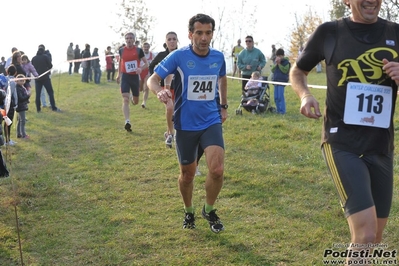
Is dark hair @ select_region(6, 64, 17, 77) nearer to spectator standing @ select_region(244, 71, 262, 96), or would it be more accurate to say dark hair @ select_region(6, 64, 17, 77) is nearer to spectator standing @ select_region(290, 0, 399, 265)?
spectator standing @ select_region(244, 71, 262, 96)

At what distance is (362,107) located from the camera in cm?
363

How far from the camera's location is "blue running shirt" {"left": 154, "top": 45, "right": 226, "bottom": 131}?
18.9 feet

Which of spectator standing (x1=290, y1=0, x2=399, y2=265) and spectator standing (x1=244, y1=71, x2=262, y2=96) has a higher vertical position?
spectator standing (x1=290, y1=0, x2=399, y2=265)

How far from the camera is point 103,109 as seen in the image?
1886cm

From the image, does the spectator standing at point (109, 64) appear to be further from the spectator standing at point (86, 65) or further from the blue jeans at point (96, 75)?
the spectator standing at point (86, 65)

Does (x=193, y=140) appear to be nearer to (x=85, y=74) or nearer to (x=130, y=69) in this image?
(x=130, y=69)

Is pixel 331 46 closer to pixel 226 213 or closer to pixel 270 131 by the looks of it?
pixel 226 213

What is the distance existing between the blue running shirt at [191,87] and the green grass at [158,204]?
1127mm

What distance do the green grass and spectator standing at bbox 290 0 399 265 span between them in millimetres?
1594

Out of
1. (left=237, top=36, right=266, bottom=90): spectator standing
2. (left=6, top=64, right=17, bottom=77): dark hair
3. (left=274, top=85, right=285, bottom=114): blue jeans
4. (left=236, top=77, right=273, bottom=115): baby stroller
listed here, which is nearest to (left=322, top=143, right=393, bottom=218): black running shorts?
(left=6, top=64, right=17, bottom=77): dark hair

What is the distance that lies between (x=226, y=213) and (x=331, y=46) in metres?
3.23

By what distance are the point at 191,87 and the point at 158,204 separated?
192 centimetres

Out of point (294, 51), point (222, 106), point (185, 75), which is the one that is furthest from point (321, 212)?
point (294, 51)

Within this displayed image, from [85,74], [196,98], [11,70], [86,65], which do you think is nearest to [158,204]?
[196,98]
